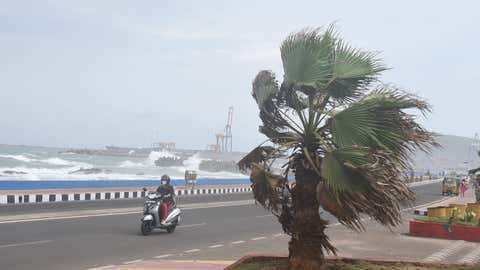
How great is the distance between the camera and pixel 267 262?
918cm

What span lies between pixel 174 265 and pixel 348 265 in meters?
3.26

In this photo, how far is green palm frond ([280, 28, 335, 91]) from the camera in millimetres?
7902

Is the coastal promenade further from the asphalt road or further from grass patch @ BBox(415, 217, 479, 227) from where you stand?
grass patch @ BBox(415, 217, 479, 227)

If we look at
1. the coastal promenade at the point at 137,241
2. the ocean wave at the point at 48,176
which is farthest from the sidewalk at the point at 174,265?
the ocean wave at the point at 48,176

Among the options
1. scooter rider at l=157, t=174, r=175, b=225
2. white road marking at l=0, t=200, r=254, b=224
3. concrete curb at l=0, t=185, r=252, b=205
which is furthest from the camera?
concrete curb at l=0, t=185, r=252, b=205

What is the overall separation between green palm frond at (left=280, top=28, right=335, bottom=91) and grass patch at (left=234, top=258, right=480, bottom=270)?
2.60 m

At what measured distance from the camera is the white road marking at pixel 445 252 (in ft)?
40.3

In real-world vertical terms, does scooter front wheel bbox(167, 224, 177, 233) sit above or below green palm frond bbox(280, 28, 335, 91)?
below

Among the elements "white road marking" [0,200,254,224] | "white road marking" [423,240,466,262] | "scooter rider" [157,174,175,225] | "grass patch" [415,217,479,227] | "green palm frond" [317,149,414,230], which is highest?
"green palm frond" [317,149,414,230]

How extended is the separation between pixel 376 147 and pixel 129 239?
8537mm

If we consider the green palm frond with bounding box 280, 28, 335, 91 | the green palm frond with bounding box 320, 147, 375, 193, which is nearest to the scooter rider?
the green palm frond with bounding box 280, 28, 335, 91

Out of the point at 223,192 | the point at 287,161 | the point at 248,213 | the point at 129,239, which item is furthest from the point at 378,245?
the point at 223,192

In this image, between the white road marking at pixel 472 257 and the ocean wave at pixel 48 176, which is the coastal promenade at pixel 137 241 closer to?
the white road marking at pixel 472 257

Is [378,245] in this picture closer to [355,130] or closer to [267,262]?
[267,262]
